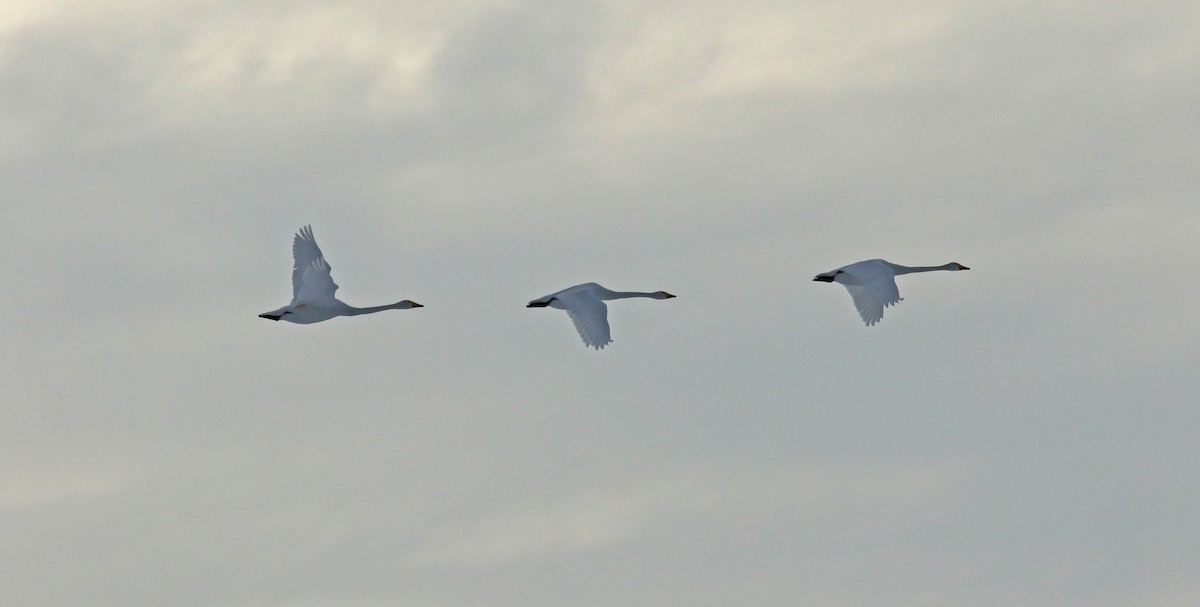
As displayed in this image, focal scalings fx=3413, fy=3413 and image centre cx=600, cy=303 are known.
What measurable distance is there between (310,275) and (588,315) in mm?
A: 9242

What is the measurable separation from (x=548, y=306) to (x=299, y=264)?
26.0ft

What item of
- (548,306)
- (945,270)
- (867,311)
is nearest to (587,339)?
(548,306)

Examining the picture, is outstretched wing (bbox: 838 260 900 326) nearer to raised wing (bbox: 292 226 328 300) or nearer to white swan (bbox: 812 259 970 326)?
white swan (bbox: 812 259 970 326)

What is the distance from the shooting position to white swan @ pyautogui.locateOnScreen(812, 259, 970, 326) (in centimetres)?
9525

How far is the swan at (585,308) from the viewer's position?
92.0 meters

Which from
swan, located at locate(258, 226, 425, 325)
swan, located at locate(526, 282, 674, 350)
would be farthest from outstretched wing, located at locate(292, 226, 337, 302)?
swan, located at locate(526, 282, 674, 350)

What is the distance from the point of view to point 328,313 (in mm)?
97625

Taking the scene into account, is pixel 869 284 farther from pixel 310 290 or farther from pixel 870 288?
pixel 310 290

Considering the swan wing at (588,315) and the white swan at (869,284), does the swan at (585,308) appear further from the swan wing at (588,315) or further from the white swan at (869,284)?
the white swan at (869,284)

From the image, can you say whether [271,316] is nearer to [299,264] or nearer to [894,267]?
[299,264]

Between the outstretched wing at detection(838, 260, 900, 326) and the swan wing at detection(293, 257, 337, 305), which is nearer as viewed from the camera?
the outstretched wing at detection(838, 260, 900, 326)

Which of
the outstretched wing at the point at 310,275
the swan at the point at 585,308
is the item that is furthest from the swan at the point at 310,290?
the swan at the point at 585,308

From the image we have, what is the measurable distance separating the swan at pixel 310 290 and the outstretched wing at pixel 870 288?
14.4m

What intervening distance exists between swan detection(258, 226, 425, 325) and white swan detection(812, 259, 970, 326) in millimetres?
13820
